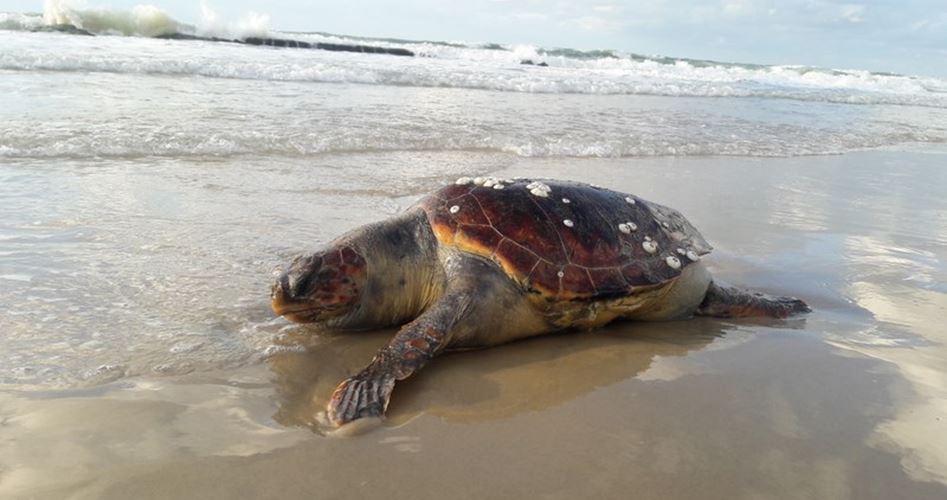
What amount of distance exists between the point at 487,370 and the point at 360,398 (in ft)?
2.43

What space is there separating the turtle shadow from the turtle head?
16 cm

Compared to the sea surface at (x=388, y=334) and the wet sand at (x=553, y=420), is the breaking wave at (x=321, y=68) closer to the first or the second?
the sea surface at (x=388, y=334)

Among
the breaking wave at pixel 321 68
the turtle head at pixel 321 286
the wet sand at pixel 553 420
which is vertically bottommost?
the wet sand at pixel 553 420

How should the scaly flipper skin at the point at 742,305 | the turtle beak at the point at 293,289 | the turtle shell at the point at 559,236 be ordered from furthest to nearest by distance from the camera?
the scaly flipper skin at the point at 742,305
the turtle shell at the point at 559,236
the turtle beak at the point at 293,289

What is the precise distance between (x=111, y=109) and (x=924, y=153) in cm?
1440

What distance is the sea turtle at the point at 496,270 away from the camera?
10.8ft

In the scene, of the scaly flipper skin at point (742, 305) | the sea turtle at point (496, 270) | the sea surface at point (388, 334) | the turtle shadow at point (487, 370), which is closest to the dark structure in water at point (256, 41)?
the sea surface at point (388, 334)

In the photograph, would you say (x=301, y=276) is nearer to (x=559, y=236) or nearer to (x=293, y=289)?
(x=293, y=289)

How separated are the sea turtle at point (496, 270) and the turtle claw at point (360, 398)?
31 cm

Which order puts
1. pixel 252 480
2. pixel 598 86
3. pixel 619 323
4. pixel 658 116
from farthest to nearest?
pixel 598 86
pixel 658 116
pixel 619 323
pixel 252 480

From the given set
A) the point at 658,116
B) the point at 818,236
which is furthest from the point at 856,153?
the point at 818,236

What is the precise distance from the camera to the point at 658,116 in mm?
15023

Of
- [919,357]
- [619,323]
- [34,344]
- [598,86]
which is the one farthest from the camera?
[598,86]

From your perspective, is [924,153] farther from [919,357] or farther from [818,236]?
[919,357]
